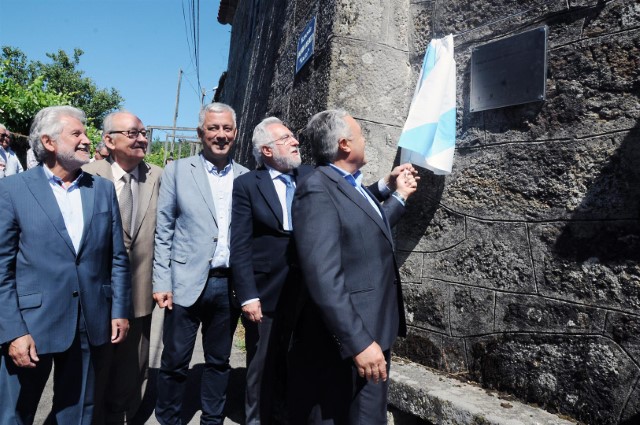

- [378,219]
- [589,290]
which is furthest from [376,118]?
[589,290]

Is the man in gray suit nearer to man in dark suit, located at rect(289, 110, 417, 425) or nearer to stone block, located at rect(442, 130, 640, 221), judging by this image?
man in dark suit, located at rect(289, 110, 417, 425)

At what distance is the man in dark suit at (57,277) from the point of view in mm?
2125

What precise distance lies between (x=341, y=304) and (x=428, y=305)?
1341mm

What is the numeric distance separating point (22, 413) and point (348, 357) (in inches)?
57.9

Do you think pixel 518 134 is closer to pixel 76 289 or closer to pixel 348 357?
pixel 348 357

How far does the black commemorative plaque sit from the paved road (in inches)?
97.0

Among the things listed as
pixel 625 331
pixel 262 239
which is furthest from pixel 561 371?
pixel 262 239

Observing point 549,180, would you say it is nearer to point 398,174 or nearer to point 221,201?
point 398,174

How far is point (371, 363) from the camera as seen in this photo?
5.96 feet

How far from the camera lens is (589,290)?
2.29 meters

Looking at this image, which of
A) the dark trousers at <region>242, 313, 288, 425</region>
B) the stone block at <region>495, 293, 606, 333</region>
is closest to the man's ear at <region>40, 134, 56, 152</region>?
the dark trousers at <region>242, 313, 288, 425</region>

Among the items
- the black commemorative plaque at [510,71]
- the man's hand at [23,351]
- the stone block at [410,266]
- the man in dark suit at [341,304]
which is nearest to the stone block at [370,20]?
the black commemorative plaque at [510,71]

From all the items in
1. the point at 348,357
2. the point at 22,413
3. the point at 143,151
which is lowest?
the point at 22,413

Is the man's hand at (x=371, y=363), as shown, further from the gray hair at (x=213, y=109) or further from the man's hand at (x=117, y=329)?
the gray hair at (x=213, y=109)
